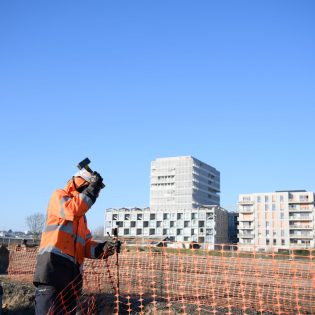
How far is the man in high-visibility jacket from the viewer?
13.4 ft

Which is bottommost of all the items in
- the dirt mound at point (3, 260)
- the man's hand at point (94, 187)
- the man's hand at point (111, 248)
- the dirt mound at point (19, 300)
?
the dirt mound at point (3, 260)

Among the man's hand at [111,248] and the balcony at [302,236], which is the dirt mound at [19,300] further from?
the balcony at [302,236]

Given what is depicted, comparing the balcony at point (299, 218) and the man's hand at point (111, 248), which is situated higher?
the man's hand at point (111, 248)

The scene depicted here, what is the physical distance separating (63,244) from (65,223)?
22 centimetres

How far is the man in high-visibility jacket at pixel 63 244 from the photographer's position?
409cm

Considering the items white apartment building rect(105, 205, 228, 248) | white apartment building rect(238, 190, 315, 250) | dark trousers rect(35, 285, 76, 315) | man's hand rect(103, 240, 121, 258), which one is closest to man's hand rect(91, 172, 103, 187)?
man's hand rect(103, 240, 121, 258)

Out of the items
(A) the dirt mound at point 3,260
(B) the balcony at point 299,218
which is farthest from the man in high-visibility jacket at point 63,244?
(B) the balcony at point 299,218

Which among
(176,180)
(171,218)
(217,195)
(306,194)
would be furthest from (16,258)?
(217,195)

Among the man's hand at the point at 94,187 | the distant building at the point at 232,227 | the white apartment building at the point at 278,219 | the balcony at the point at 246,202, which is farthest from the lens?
the distant building at the point at 232,227

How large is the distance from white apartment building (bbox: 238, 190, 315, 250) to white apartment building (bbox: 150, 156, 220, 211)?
32218 millimetres

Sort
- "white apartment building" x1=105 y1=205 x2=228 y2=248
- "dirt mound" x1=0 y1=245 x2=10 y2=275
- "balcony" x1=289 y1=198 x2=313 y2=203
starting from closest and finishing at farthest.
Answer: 1. "dirt mound" x1=0 y1=245 x2=10 y2=275
2. "balcony" x1=289 y1=198 x2=313 y2=203
3. "white apartment building" x1=105 y1=205 x2=228 y2=248

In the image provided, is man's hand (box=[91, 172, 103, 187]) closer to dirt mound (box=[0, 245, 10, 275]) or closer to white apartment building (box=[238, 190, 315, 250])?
dirt mound (box=[0, 245, 10, 275])

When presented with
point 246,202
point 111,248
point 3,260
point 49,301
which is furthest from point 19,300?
point 246,202

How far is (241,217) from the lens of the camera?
311 feet
